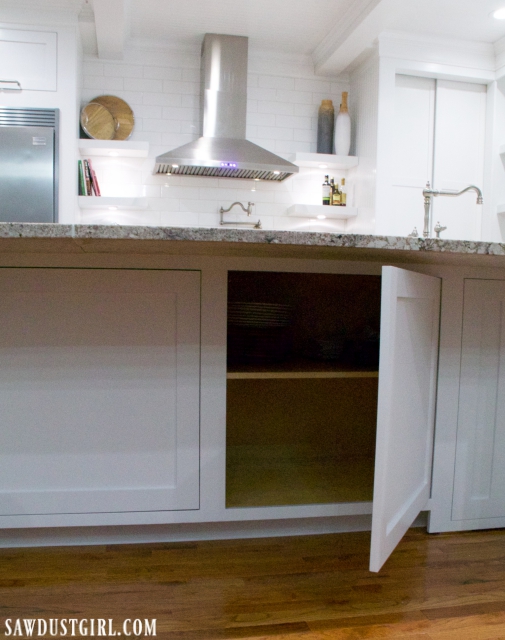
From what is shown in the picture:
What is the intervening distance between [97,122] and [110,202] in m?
0.58

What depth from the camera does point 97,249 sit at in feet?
3.93

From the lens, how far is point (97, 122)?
11.8 ft

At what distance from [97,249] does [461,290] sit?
0.95 meters

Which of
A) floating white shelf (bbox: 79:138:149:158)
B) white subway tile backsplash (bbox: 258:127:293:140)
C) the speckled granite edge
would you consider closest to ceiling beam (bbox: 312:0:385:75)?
white subway tile backsplash (bbox: 258:127:293:140)

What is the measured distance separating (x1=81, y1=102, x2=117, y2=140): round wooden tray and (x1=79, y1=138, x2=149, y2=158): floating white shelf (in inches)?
4.2

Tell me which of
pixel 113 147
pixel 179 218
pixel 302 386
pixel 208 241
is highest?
pixel 113 147

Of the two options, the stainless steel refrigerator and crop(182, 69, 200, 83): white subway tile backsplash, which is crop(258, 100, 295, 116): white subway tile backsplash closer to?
crop(182, 69, 200, 83): white subway tile backsplash

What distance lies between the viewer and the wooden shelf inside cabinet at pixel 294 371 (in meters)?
1.41

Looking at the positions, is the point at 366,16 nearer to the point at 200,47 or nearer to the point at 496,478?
the point at 200,47

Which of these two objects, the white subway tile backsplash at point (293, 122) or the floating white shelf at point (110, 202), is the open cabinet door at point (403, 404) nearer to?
the floating white shelf at point (110, 202)

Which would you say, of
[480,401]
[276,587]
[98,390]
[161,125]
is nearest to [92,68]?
[161,125]

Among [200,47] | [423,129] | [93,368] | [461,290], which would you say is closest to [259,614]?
[93,368]

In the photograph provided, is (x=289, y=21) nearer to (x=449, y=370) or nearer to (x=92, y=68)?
(x=92, y=68)

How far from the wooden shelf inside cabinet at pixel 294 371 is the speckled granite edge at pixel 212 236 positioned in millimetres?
478
